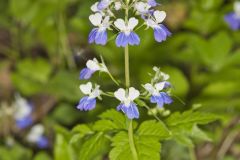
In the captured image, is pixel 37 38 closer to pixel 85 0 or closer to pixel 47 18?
pixel 47 18

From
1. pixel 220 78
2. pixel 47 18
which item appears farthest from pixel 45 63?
pixel 220 78

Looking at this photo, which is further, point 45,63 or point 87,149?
point 45,63

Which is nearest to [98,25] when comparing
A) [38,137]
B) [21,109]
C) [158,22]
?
[158,22]

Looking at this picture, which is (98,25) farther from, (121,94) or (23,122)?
(23,122)

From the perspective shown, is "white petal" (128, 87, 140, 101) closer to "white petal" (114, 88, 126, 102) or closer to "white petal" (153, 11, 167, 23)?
"white petal" (114, 88, 126, 102)

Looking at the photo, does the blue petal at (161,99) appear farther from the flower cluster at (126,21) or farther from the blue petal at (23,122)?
the blue petal at (23,122)
